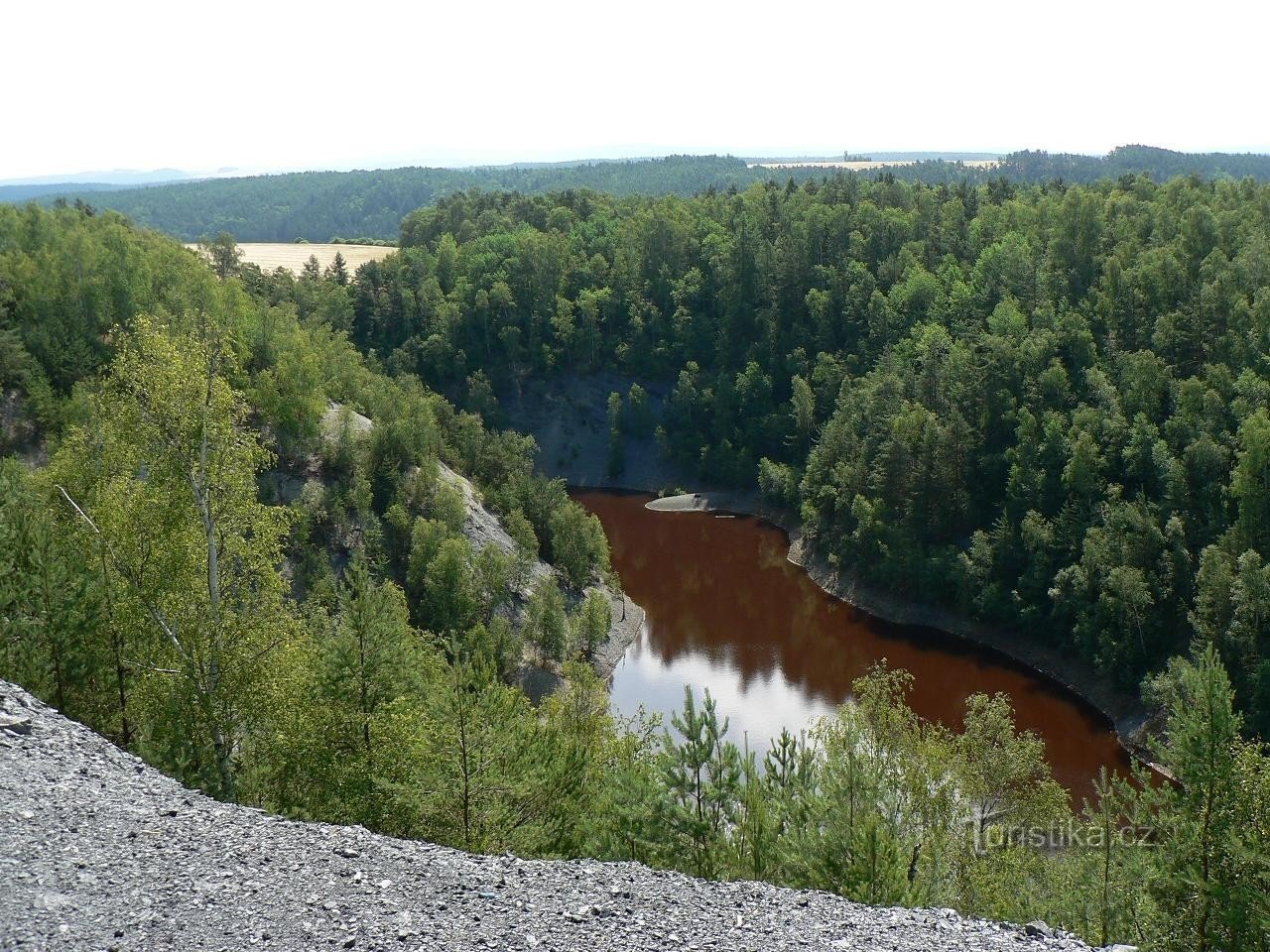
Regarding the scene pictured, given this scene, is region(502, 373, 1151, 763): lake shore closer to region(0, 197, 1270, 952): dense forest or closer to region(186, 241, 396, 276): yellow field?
region(0, 197, 1270, 952): dense forest

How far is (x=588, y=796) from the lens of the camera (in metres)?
18.5

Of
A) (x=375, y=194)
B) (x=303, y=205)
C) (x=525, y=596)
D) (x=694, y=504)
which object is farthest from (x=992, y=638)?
(x=375, y=194)

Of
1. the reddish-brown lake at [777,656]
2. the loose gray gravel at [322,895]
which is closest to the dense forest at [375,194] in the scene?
the reddish-brown lake at [777,656]

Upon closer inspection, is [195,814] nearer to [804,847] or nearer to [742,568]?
[804,847]

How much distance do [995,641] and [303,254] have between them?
274 feet

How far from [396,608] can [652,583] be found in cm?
3829

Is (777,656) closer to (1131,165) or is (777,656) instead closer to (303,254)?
(303,254)

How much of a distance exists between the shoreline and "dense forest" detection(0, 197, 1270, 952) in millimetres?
1032

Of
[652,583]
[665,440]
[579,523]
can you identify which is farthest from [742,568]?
[665,440]

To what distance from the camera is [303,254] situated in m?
106

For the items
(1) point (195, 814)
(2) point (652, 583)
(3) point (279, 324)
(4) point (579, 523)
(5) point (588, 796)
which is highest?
(3) point (279, 324)

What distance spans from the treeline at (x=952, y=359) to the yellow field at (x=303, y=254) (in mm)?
6163

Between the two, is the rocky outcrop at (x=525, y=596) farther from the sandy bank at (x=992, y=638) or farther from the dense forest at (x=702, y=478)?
the sandy bank at (x=992, y=638)

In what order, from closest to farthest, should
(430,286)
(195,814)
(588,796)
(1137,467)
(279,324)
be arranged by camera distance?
1. (195,814)
2. (588,796)
3. (1137,467)
4. (279,324)
5. (430,286)
